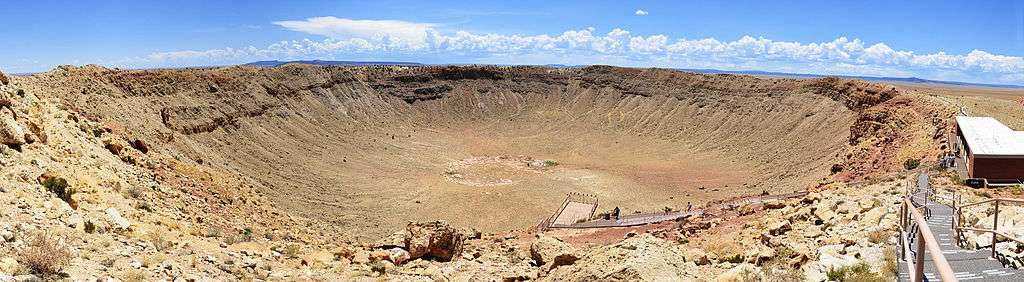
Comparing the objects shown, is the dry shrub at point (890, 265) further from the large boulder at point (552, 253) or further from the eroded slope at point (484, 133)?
the eroded slope at point (484, 133)

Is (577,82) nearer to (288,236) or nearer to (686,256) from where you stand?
(288,236)

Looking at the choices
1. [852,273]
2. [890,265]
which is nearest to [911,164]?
[890,265]

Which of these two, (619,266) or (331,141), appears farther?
(331,141)

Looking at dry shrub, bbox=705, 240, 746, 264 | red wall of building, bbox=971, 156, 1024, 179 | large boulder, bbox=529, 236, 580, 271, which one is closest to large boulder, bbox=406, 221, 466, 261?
large boulder, bbox=529, 236, 580, 271

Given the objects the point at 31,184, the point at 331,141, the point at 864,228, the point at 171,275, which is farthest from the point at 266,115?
the point at 864,228

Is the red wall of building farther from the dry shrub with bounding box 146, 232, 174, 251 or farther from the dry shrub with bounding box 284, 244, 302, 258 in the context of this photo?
the dry shrub with bounding box 146, 232, 174, 251

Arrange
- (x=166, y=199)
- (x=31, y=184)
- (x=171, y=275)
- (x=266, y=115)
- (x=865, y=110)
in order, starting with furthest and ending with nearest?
(x=266, y=115) → (x=865, y=110) → (x=166, y=199) → (x=31, y=184) → (x=171, y=275)
